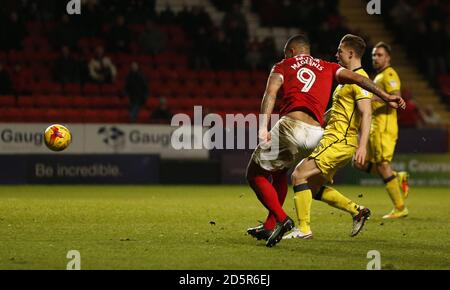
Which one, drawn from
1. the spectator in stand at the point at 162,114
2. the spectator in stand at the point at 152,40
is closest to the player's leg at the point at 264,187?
the spectator in stand at the point at 162,114

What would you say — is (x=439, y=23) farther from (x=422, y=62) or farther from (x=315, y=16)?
(x=315, y=16)

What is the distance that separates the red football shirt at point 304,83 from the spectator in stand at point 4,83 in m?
11.9

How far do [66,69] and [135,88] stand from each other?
1.66 metres

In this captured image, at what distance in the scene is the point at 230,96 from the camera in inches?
922

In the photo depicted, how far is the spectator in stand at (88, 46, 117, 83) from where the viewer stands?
21516mm

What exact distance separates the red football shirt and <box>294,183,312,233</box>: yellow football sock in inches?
34.0

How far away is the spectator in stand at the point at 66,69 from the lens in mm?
21219

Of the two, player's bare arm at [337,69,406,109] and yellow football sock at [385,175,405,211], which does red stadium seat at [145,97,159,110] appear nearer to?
yellow football sock at [385,175,405,211]

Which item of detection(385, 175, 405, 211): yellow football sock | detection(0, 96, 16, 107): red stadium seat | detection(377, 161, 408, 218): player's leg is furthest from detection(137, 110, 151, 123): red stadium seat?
detection(385, 175, 405, 211): yellow football sock

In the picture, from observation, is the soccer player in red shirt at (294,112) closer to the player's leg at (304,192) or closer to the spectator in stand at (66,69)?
the player's leg at (304,192)

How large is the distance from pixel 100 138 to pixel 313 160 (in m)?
10.3

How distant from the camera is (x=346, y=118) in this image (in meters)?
10.8

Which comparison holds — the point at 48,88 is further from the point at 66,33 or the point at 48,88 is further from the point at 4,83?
the point at 66,33
